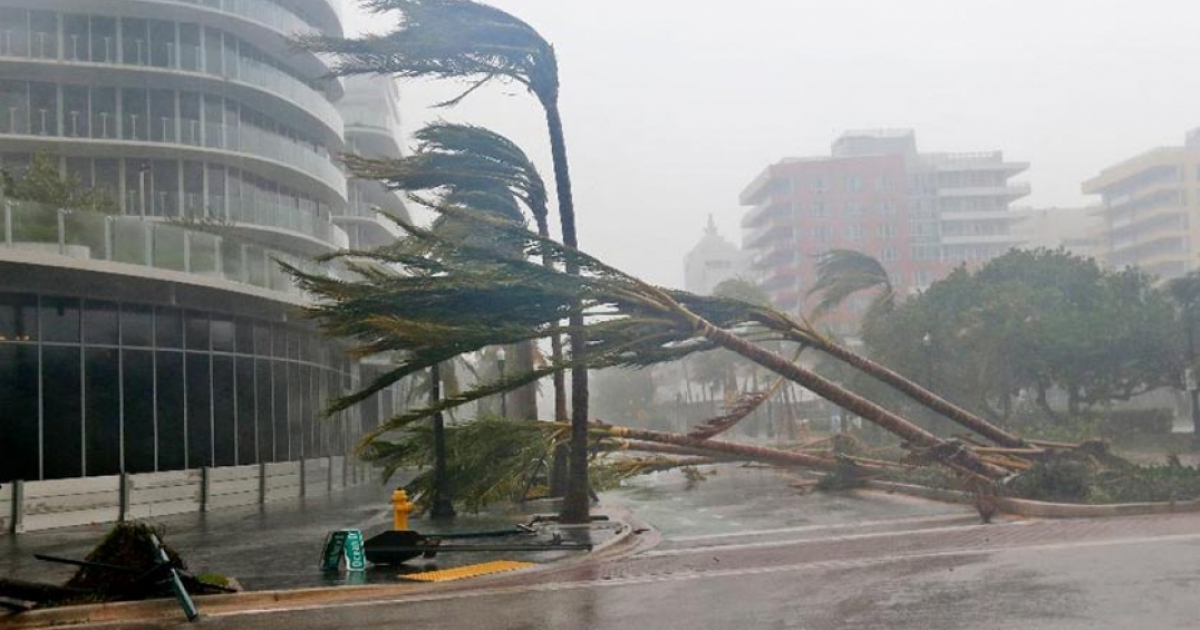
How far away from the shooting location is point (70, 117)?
4325cm

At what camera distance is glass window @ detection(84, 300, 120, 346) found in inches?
978

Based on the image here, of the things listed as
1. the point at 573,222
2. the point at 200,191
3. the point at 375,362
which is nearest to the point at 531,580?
the point at 573,222

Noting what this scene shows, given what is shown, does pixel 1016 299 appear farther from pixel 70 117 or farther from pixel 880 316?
pixel 70 117

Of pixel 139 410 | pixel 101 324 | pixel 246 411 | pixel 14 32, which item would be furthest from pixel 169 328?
pixel 14 32

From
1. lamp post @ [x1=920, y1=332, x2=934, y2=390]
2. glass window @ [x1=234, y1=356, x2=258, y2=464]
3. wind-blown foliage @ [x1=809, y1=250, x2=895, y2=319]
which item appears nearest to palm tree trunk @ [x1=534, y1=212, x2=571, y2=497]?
glass window @ [x1=234, y1=356, x2=258, y2=464]

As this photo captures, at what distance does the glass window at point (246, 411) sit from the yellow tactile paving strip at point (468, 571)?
17.3 meters

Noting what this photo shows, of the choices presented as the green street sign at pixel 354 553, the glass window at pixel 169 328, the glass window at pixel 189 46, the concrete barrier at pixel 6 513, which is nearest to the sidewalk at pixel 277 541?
the green street sign at pixel 354 553

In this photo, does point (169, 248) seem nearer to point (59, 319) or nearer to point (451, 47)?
point (59, 319)

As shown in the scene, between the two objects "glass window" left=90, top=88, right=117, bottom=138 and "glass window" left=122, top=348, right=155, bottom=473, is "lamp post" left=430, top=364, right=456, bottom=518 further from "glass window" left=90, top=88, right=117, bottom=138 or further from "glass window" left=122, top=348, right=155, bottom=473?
"glass window" left=90, top=88, right=117, bottom=138

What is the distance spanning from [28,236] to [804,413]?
72257 mm

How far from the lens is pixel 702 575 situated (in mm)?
13680

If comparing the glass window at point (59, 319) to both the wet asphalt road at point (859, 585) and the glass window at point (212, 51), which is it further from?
the glass window at point (212, 51)

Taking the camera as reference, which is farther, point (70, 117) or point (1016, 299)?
point (70, 117)

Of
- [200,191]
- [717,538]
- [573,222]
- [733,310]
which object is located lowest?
[717,538]
